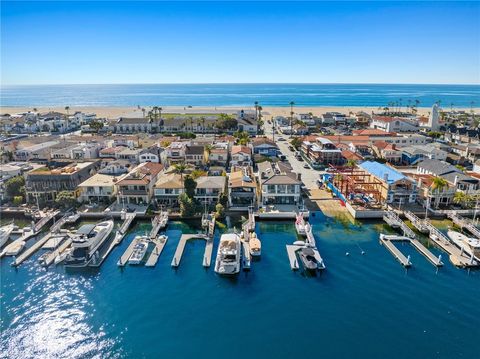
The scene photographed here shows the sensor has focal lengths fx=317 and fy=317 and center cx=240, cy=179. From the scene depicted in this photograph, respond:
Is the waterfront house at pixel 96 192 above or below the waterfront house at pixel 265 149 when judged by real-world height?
below

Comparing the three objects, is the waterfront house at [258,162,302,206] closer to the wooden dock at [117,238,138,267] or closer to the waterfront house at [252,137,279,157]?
the wooden dock at [117,238,138,267]

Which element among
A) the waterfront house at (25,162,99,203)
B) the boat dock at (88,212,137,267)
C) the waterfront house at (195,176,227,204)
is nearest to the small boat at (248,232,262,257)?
the waterfront house at (195,176,227,204)

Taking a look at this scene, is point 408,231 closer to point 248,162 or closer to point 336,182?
point 336,182

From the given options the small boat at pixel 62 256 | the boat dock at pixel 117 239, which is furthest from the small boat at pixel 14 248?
the boat dock at pixel 117 239

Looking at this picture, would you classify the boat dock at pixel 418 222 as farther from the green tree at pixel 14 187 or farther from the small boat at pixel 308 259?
the green tree at pixel 14 187

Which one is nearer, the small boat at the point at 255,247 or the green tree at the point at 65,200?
the small boat at the point at 255,247

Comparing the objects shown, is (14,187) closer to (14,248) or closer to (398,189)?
(14,248)

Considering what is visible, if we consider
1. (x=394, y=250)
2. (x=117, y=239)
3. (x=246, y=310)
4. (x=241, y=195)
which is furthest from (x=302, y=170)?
(x=246, y=310)
